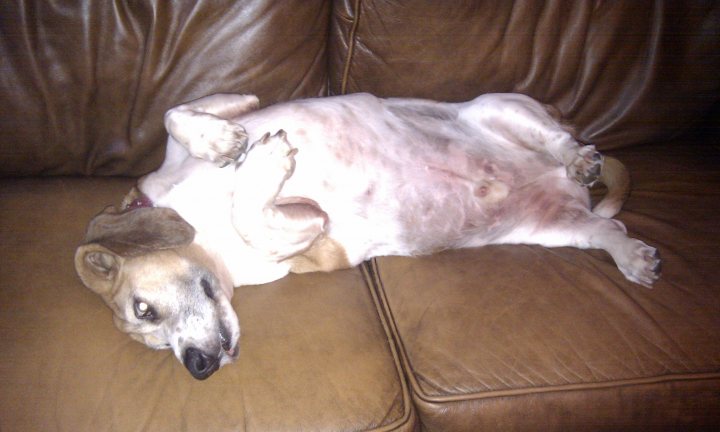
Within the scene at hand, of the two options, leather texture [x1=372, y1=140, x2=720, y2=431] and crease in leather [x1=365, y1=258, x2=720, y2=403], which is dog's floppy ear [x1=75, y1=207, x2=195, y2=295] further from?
crease in leather [x1=365, y1=258, x2=720, y2=403]

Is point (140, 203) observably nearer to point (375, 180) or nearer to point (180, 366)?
point (180, 366)

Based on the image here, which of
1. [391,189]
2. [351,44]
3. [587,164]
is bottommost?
[391,189]

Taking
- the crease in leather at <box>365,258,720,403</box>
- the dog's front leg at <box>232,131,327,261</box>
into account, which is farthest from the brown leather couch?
the dog's front leg at <box>232,131,327,261</box>

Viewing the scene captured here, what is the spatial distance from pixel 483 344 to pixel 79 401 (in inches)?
53.8

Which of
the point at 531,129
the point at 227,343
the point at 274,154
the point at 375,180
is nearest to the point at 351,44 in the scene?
the point at 375,180

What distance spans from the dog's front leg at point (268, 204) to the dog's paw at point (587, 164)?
48.1 inches

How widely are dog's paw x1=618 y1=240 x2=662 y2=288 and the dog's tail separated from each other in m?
0.36

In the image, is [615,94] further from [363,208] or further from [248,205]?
[248,205]

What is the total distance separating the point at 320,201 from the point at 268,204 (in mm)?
278

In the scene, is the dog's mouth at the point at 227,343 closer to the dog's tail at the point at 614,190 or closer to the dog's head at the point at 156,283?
the dog's head at the point at 156,283

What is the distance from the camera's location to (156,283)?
1860mm

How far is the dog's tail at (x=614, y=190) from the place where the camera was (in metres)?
2.39

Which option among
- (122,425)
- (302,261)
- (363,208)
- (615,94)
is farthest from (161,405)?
(615,94)

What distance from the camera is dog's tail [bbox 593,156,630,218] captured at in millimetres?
2395
